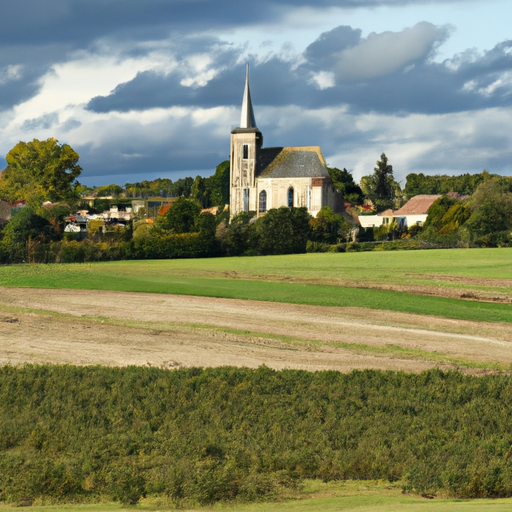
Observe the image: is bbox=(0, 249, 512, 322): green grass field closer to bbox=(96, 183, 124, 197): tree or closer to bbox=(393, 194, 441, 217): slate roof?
bbox=(393, 194, 441, 217): slate roof

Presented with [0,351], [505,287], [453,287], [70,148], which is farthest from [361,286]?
[70,148]

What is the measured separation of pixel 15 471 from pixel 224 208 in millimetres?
94370

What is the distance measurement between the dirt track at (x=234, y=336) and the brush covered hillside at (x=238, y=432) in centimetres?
282

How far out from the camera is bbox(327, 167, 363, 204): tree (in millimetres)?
115000

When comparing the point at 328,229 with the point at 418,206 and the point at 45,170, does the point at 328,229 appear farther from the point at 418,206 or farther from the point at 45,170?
the point at 45,170

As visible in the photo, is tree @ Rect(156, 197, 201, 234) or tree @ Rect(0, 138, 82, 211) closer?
tree @ Rect(156, 197, 201, 234)

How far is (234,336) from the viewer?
2325 cm

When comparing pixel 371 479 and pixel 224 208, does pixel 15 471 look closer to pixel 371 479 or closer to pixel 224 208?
pixel 371 479

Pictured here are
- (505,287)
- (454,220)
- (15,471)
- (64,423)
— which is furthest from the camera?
(454,220)

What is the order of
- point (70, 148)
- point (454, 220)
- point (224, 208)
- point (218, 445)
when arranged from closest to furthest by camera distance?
point (218, 445) → point (454, 220) → point (70, 148) → point (224, 208)

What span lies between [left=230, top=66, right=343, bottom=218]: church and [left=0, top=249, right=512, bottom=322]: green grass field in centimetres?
3742

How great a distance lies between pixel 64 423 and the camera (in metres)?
13.3

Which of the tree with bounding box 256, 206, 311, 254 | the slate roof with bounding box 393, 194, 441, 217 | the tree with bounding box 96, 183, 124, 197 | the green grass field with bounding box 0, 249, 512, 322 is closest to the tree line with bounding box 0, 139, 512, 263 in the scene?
the tree with bounding box 256, 206, 311, 254

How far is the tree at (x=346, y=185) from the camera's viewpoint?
11500 centimetres
